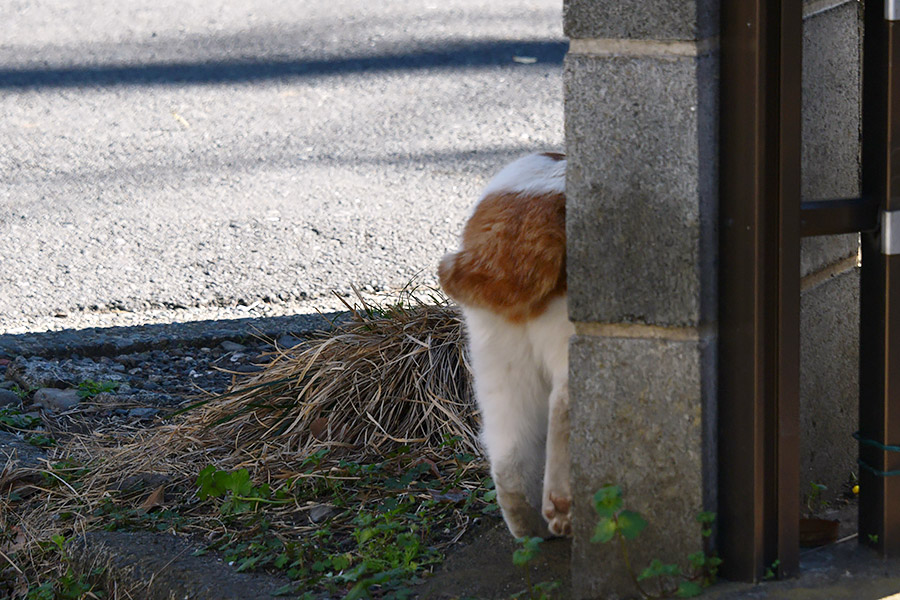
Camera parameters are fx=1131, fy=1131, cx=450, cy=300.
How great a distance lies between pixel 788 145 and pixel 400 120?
Answer: 470cm

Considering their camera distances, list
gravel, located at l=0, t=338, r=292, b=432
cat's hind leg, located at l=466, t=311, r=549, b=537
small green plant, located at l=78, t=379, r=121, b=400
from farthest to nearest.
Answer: small green plant, located at l=78, t=379, r=121, b=400, gravel, located at l=0, t=338, r=292, b=432, cat's hind leg, located at l=466, t=311, r=549, b=537

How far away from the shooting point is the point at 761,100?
1.86m

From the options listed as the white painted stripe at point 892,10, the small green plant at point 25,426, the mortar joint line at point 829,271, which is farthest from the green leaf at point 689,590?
the small green plant at point 25,426

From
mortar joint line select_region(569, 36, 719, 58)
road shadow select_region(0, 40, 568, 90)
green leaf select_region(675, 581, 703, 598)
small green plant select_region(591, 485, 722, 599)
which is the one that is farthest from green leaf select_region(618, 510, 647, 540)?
road shadow select_region(0, 40, 568, 90)

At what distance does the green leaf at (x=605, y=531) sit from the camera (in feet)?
6.42

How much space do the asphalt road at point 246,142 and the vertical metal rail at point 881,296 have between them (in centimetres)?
249

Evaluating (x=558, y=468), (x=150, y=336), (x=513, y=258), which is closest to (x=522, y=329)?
(x=513, y=258)

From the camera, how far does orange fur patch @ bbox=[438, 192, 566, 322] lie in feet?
7.01

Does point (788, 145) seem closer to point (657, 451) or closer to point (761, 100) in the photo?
point (761, 100)

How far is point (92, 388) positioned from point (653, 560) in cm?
222

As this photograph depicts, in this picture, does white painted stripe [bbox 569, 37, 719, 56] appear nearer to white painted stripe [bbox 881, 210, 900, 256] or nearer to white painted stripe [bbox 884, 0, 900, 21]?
white painted stripe [bbox 884, 0, 900, 21]

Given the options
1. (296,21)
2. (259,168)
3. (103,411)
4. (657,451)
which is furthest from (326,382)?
(296,21)

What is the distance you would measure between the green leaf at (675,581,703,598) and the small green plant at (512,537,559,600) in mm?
252

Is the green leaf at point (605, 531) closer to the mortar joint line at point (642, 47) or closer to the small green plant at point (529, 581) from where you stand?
the small green plant at point (529, 581)
